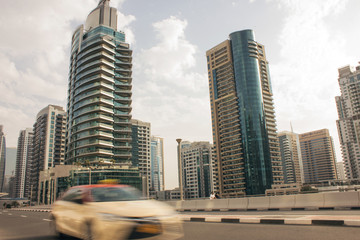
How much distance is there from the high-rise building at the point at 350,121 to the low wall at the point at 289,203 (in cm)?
16746

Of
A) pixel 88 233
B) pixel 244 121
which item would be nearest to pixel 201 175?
pixel 244 121

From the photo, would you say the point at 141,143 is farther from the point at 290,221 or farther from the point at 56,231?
the point at 56,231

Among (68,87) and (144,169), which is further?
(144,169)

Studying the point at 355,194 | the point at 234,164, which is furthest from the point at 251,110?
the point at 355,194

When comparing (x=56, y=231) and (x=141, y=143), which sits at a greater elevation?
(x=141, y=143)

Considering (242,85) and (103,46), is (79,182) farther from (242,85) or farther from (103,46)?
(242,85)

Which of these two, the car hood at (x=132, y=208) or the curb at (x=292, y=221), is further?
the curb at (x=292, y=221)

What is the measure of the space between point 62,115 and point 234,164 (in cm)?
9543

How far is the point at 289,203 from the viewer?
16.3 metres

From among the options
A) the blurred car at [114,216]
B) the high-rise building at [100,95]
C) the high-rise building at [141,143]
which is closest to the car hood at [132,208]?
the blurred car at [114,216]

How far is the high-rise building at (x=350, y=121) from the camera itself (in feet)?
A: 534

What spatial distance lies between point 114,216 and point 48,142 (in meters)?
157

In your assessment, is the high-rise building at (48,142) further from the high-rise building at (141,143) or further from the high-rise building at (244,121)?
the high-rise building at (244,121)

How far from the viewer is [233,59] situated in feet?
463
